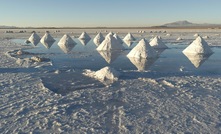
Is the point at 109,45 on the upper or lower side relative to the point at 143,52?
lower

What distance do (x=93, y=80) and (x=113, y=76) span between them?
977 mm

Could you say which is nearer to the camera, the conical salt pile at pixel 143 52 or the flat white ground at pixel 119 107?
the flat white ground at pixel 119 107

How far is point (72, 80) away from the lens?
463 inches

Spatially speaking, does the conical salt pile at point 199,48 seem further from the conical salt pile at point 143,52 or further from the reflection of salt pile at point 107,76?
the reflection of salt pile at point 107,76

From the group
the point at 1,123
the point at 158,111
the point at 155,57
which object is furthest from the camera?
the point at 155,57

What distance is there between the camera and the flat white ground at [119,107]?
6.61 m

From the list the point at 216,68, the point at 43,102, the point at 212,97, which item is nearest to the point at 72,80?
the point at 43,102

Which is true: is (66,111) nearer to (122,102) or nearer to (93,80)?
(122,102)

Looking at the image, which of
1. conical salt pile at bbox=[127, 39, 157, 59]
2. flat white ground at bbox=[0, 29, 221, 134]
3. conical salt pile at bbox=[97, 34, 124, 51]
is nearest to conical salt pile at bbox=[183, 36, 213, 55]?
conical salt pile at bbox=[127, 39, 157, 59]

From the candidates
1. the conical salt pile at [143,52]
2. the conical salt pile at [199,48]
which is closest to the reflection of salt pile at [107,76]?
the conical salt pile at [143,52]

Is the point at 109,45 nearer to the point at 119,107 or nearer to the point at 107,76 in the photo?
the point at 107,76

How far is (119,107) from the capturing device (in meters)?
8.13

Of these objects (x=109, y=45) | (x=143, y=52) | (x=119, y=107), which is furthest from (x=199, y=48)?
(x=119, y=107)

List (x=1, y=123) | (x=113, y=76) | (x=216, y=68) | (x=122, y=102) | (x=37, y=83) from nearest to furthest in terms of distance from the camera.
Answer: (x=1, y=123) < (x=122, y=102) < (x=37, y=83) < (x=113, y=76) < (x=216, y=68)
